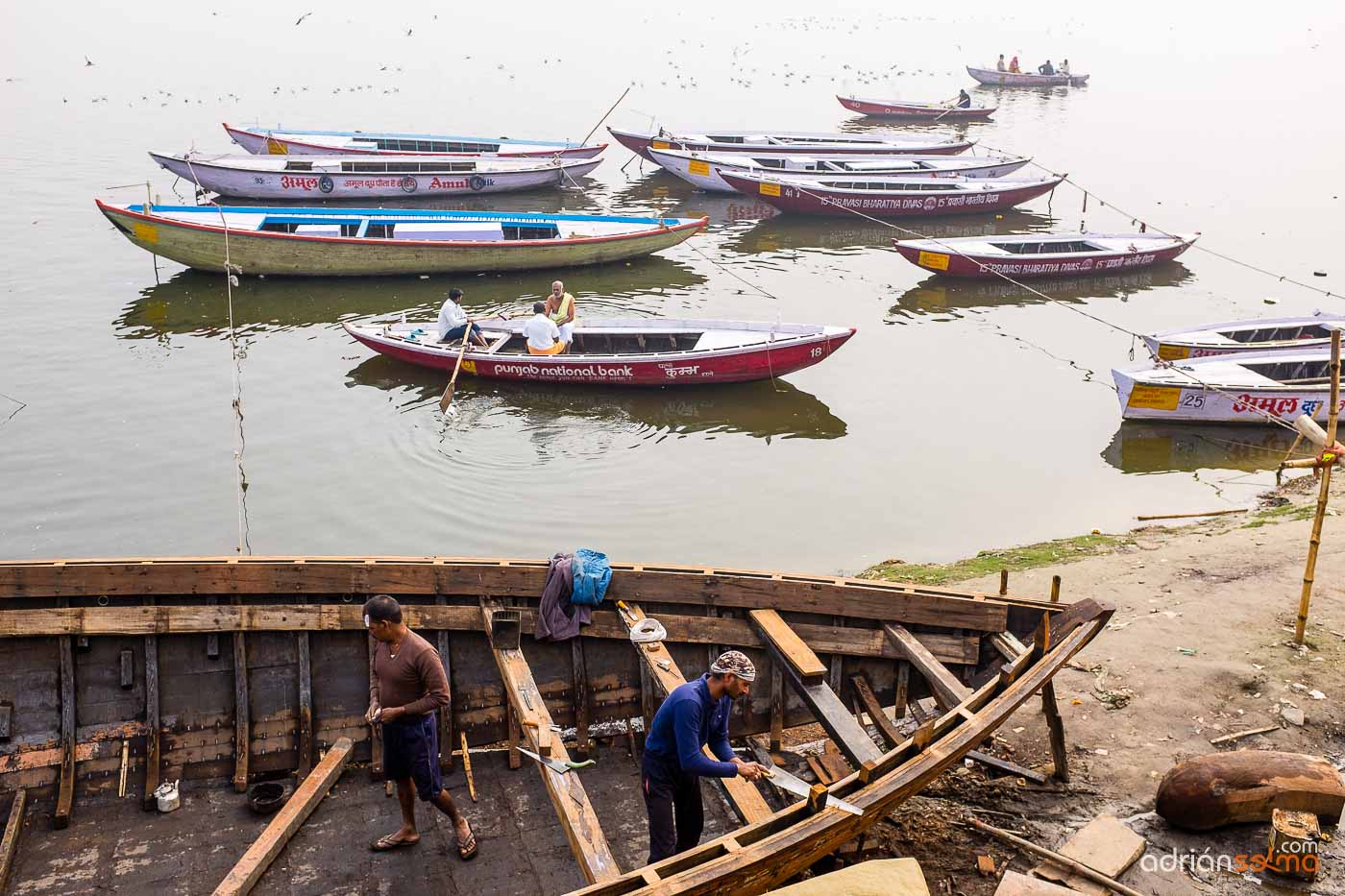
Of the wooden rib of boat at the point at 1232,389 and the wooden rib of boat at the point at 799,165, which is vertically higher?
the wooden rib of boat at the point at 799,165

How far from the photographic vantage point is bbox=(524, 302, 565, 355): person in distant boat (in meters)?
18.6

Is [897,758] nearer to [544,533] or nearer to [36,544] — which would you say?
[544,533]

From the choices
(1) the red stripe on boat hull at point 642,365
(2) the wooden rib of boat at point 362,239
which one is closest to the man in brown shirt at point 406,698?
(1) the red stripe on boat hull at point 642,365

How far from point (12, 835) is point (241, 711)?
62.7 inches

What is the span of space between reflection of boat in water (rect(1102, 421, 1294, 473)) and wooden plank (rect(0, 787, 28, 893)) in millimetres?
15925

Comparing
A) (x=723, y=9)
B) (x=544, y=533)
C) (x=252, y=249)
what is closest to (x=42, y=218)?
(x=252, y=249)

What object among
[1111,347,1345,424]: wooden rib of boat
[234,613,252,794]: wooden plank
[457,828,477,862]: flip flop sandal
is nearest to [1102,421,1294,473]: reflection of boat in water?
[1111,347,1345,424]: wooden rib of boat

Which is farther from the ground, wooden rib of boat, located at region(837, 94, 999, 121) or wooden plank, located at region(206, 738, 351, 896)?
wooden rib of boat, located at region(837, 94, 999, 121)

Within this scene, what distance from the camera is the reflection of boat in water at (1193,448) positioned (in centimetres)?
1759

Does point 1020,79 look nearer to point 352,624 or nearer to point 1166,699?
point 1166,699

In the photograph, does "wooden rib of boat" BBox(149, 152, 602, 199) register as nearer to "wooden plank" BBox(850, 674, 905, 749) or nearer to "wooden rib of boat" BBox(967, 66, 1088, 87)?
"wooden plank" BBox(850, 674, 905, 749)

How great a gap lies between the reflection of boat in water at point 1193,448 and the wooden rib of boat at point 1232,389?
0.88 feet

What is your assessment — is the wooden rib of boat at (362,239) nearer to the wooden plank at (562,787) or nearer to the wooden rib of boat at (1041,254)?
the wooden rib of boat at (1041,254)

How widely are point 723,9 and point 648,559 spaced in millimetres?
94991
